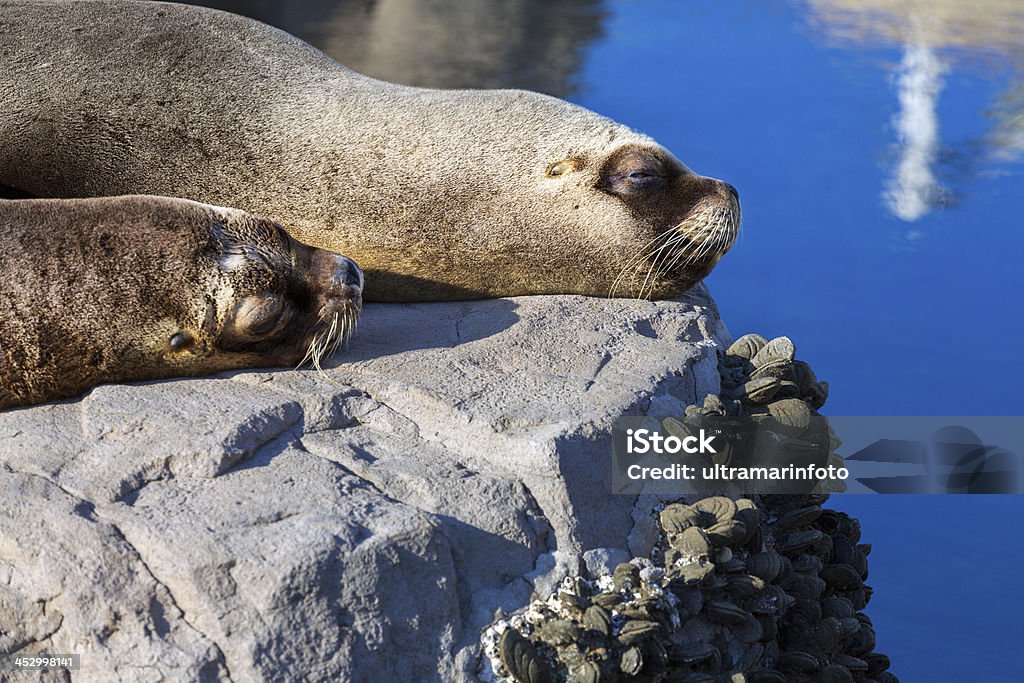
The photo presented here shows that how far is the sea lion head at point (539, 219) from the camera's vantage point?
548 centimetres

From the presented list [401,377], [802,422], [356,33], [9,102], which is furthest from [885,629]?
[356,33]

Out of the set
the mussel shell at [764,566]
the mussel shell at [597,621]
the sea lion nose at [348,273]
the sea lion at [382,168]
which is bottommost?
the mussel shell at [597,621]

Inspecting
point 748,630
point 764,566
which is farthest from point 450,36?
point 748,630

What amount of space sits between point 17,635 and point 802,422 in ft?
8.79

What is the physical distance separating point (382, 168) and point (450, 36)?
11.0m

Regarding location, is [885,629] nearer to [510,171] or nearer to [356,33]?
[510,171]

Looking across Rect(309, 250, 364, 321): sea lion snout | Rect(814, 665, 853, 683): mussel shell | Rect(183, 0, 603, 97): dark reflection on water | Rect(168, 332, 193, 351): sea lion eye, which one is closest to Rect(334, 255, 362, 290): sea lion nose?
Rect(309, 250, 364, 321): sea lion snout

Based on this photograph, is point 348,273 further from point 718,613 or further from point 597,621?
point 718,613

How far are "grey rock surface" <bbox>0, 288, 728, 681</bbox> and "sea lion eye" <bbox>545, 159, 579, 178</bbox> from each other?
93 cm

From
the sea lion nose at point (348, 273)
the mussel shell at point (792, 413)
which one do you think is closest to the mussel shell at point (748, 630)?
the mussel shell at point (792, 413)

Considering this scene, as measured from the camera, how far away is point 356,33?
52.6ft

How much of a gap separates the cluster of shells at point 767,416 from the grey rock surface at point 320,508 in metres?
0.16

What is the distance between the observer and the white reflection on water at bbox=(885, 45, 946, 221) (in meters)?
11.4

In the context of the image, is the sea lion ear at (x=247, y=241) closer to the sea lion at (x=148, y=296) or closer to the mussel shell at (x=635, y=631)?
the sea lion at (x=148, y=296)
